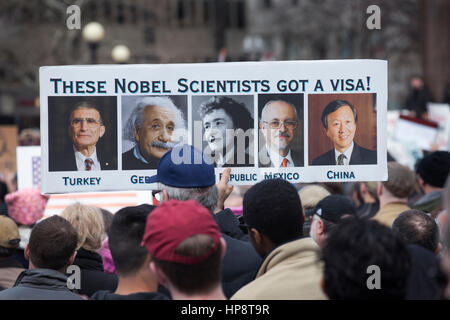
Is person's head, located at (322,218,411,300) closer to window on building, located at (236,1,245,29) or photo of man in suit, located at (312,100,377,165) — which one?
photo of man in suit, located at (312,100,377,165)

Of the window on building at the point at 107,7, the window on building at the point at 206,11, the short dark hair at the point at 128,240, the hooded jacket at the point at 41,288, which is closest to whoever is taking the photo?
the short dark hair at the point at 128,240

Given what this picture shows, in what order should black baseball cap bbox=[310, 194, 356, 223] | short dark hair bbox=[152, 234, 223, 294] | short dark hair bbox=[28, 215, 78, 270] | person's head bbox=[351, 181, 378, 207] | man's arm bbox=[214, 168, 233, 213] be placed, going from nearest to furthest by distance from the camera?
short dark hair bbox=[152, 234, 223, 294]
short dark hair bbox=[28, 215, 78, 270]
man's arm bbox=[214, 168, 233, 213]
black baseball cap bbox=[310, 194, 356, 223]
person's head bbox=[351, 181, 378, 207]

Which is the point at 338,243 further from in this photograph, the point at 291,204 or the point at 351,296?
the point at 291,204

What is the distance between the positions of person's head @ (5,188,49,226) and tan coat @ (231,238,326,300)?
3.01 metres

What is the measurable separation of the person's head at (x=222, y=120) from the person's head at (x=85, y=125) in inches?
24.9

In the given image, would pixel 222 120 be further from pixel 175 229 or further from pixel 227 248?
pixel 175 229

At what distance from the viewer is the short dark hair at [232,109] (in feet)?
15.2

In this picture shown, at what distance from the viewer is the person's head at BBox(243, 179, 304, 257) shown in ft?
12.7

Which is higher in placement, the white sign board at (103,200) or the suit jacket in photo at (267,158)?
the suit jacket in photo at (267,158)

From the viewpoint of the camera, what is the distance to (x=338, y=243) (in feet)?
9.54

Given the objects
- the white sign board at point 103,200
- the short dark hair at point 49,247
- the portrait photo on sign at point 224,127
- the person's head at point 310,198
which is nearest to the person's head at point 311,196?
the person's head at point 310,198

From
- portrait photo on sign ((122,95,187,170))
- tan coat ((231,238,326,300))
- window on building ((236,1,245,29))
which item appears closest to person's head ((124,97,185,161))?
portrait photo on sign ((122,95,187,170))

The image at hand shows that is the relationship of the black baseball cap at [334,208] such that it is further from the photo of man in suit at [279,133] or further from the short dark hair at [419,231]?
the short dark hair at [419,231]

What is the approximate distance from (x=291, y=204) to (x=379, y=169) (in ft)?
3.41
